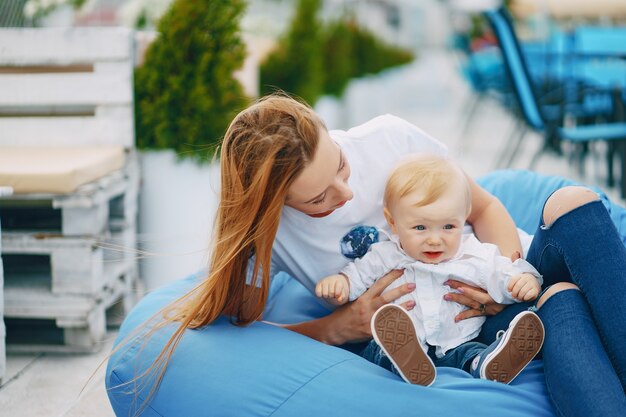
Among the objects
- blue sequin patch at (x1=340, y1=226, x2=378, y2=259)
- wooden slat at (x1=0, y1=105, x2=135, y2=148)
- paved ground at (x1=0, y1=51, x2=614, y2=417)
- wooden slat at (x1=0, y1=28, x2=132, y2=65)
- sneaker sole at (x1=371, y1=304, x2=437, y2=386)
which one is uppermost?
wooden slat at (x1=0, y1=28, x2=132, y2=65)

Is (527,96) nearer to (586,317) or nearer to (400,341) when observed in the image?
(586,317)

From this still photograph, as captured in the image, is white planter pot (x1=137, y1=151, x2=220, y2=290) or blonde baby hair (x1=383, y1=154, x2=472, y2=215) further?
white planter pot (x1=137, y1=151, x2=220, y2=290)

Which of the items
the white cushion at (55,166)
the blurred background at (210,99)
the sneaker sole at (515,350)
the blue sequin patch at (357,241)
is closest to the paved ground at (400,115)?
the blurred background at (210,99)

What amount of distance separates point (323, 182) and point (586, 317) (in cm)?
71

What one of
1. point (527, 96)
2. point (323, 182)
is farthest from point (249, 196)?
point (527, 96)

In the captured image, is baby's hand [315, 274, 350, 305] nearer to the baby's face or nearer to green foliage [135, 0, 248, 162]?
the baby's face

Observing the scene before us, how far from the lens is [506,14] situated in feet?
17.2

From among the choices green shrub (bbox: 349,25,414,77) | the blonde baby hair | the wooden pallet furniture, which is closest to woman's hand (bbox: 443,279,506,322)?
the blonde baby hair

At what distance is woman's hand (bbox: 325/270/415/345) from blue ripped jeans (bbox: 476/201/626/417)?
31 centimetres

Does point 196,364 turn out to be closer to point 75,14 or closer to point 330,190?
point 330,190

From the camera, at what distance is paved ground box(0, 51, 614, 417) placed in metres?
2.56

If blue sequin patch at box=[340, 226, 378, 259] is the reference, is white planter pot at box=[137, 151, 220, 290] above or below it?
below

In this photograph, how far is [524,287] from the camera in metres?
2.04

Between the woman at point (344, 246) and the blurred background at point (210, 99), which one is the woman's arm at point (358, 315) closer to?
the woman at point (344, 246)
